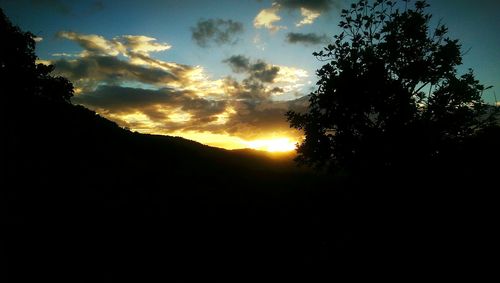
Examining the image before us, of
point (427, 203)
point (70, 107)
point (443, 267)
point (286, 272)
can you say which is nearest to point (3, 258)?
point (286, 272)

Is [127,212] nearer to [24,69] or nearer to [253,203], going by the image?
[253,203]

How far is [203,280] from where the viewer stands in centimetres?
1553

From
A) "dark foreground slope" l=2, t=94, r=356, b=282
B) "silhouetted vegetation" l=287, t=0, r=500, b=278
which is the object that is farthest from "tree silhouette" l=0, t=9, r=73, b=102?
"silhouetted vegetation" l=287, t=0, r=500, b=278

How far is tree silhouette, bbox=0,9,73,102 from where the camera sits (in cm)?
4244

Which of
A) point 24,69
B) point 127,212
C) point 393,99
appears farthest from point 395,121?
point 24,69

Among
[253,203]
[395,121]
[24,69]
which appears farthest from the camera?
[24,69]

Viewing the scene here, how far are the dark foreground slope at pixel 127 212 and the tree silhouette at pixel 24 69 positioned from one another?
1323 centimetres

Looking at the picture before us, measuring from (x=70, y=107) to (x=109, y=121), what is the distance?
6.17m

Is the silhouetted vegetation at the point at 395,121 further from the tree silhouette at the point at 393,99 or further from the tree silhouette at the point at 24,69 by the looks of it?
the tree silhouette at the point at 24,69

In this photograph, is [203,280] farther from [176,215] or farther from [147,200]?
[147,200]

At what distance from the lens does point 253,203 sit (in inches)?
1190

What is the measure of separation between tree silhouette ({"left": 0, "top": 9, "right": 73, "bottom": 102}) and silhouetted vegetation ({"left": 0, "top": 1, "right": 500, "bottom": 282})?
49.6 ft

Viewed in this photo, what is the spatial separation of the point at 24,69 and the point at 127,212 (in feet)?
126

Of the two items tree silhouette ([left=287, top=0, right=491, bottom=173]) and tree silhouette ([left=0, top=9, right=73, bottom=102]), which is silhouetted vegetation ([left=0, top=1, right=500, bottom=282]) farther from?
tree silhouette ([left=0, top=9, right=73, bottom=102])
